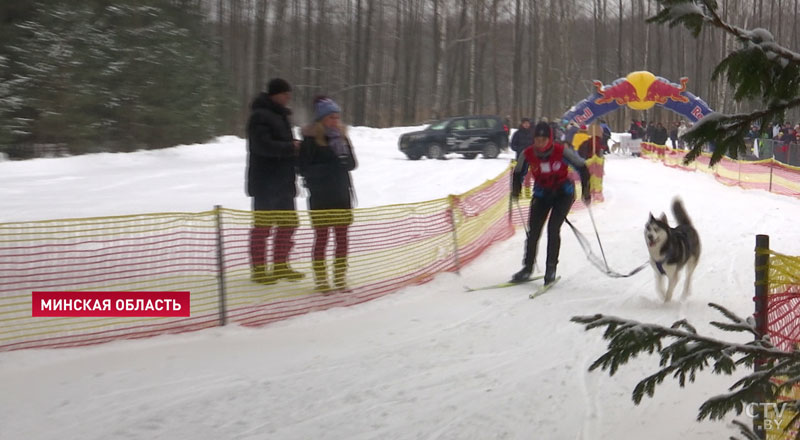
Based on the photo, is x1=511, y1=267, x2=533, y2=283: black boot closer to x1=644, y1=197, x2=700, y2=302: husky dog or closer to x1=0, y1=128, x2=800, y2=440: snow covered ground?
x1=0, y1=128, x2=800, y2=440: snow covered ground

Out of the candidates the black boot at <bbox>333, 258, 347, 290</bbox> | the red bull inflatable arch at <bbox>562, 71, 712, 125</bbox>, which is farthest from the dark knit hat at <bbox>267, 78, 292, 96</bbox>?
the red bull inflatable arch at <bbox>562, 71, 712, 125</bbox>

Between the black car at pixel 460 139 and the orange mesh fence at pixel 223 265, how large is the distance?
15.8 m

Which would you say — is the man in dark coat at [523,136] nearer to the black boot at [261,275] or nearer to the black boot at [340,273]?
the black boot at [340,273]

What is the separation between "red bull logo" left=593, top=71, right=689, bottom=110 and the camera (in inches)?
1000

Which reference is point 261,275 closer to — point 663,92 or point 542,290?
point 542,290

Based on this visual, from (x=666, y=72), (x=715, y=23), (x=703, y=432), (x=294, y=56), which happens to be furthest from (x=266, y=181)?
(x=666, y=72)

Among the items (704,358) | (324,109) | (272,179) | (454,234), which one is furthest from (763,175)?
(704,358)

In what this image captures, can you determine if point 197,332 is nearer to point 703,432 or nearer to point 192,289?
point 192,289

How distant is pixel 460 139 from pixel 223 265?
20.7 metres

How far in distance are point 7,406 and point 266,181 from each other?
347 centimetres

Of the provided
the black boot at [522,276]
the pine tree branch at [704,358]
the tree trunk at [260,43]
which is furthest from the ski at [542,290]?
the tree trunk at [260,43]

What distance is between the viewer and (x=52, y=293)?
5828 millimetres

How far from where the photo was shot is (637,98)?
25594 millimetres

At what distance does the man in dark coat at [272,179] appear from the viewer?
6.80 m
